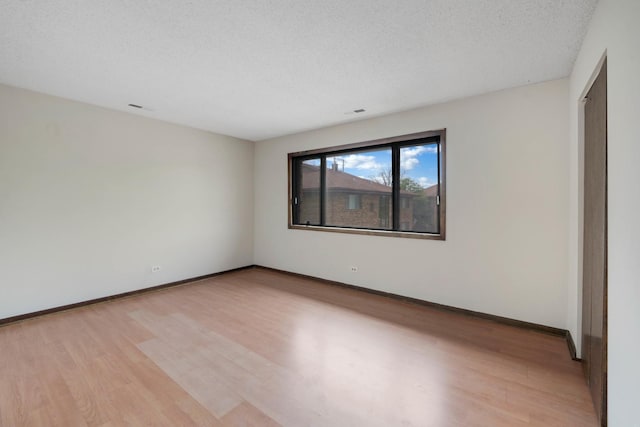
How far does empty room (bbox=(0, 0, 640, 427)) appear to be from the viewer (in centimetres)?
167

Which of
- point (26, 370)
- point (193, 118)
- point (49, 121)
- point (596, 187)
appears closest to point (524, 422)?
point (596, 187)

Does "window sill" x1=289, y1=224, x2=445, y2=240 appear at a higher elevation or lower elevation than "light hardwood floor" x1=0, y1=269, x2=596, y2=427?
higher

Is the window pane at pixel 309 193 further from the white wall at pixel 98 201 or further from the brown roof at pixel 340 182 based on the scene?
the white wall at pixel 98 201

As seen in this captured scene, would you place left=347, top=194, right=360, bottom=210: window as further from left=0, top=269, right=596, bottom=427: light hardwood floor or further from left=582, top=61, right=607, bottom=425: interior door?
left=582, top=61, right=607, bottom=425: interior door

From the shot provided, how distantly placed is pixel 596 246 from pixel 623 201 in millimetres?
659

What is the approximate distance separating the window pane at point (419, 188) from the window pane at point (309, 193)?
1.51m

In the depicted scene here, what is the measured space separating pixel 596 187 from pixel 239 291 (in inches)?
156

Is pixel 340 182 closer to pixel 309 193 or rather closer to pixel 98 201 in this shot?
pixel 309 193

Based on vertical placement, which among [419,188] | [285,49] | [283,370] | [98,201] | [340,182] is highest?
[285,49]

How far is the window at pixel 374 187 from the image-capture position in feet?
11.4

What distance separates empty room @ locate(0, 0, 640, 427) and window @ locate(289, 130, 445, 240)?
36 mm

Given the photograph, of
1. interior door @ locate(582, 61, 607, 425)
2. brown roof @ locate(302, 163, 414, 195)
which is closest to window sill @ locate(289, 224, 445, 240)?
brown roof @ locate(302, 163, 414, 195)

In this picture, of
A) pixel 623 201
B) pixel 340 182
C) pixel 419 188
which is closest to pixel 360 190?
pixel 340 182

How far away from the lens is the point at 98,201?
3500 millimetres
